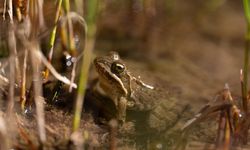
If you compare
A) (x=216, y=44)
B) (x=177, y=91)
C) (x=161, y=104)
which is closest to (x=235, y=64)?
(x=216, y=44)

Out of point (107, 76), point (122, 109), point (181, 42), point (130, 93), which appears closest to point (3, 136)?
point (122, 109)

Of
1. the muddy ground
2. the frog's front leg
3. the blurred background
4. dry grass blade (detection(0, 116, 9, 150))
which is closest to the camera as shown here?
dry grass blade (detection(0, 116, 9, 150))

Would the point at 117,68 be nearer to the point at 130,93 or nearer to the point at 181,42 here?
the point at 130,93

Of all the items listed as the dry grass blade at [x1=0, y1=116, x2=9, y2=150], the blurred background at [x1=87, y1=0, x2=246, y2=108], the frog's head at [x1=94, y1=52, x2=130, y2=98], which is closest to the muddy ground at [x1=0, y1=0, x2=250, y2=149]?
the blurred background at [x1=87, y1=0, x2=246, y2=108]

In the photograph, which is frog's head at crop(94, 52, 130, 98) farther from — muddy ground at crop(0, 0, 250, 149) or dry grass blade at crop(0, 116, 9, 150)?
dry grass blade at crop(0, 116, 9, 150)

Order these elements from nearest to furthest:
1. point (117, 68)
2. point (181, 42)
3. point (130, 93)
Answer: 1. point (117, 68)
2. point (130, 93)
3. point (181, 42)

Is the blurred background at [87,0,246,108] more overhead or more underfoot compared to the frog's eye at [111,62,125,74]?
more overhead

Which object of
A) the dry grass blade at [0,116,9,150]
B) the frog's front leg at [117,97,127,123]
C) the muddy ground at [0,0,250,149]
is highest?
the muddy ground at [0,0,250,149]

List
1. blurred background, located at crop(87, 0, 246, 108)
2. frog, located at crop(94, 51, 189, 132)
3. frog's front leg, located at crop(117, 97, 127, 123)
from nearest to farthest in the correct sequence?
frog's front leg, located at crop(117, 97, 127, 123) < frog, located at crop(94, 51, 189, 132) < blurred background, located at crop(87, 0, 246, 108)

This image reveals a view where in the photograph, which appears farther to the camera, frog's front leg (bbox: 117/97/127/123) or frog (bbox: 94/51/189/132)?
frog (bbox: 94/51/189/132)
